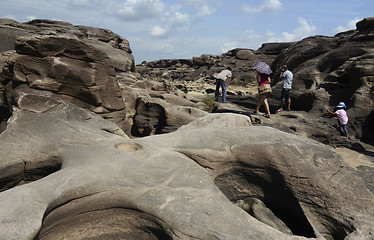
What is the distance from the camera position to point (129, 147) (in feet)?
13.7

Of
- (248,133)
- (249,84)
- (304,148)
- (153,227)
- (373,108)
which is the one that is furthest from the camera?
(249,84)

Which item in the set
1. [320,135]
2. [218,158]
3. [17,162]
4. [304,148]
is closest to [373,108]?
[320,135]

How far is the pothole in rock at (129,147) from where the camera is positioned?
4085 millimetres

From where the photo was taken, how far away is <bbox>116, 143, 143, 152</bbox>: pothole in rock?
4085 mm

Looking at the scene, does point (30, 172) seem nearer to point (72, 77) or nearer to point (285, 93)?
point (72, 77)

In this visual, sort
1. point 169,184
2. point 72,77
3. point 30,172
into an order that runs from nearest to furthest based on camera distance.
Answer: point 169,184, point 30,172, point 72,77

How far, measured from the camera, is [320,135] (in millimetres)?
7953

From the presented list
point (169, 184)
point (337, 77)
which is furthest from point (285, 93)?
point (169, 184)

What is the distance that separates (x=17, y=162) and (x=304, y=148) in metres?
4.35

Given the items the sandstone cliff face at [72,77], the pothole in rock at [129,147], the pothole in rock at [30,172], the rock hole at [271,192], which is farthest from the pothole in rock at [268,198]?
the sandstone cliff face at [72,77]

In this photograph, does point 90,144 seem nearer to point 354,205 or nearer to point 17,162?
point 17,162

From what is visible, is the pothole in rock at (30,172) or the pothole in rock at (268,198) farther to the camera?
the pothole in rock at (30,172)

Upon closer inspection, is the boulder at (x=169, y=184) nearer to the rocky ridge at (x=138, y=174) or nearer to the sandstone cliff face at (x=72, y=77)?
the rocky ridge at (x=138, y=174)

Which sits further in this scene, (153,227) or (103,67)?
(103,67)
